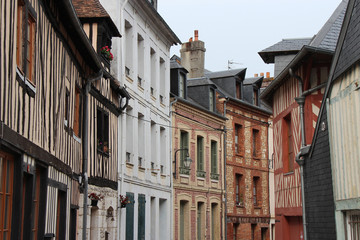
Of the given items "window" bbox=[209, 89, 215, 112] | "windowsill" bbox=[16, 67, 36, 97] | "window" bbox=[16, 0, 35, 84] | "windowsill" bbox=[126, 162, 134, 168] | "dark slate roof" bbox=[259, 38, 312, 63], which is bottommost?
"windowsill" bbox=[16, 67, 36, 97]

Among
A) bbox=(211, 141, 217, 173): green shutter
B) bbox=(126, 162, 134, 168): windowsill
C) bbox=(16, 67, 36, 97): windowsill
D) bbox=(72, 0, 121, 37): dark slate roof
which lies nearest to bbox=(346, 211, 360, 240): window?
bbox=(16, 67, 36, 97): windowsill

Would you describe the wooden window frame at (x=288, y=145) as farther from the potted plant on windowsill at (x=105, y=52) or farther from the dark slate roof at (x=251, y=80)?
the dark slate roof at (x=251, y=80)

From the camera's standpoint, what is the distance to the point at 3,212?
726 centimetres

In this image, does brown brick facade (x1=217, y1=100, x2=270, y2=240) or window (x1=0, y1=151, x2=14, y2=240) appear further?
brown brick facade (x1=217, y1=100, x2=270, y2=240)

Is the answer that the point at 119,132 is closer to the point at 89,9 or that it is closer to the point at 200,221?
the point at 89,9

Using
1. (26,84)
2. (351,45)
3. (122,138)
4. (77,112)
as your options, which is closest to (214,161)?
(122,138)

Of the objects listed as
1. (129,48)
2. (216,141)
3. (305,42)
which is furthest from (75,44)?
(216,141)

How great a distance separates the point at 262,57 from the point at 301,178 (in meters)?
5.28

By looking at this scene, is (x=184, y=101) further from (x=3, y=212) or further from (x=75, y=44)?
(x=3, y=212)

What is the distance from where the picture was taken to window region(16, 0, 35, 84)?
25.4 feet

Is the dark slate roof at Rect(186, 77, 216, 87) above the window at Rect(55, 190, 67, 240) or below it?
above

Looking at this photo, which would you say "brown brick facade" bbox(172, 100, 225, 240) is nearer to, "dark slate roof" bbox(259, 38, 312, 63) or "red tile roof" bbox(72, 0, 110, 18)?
"dark slate roof" bbox(259, 38, 312, 63)

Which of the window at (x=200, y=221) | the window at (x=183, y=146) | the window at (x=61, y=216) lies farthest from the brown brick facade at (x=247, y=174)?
the window at (x=61, y=216)

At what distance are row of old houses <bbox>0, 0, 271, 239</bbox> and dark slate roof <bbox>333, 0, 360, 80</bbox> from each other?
4139mm
